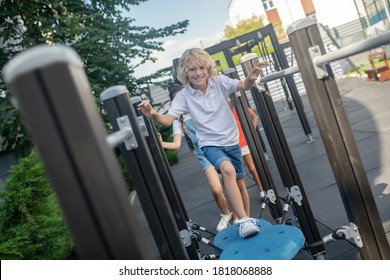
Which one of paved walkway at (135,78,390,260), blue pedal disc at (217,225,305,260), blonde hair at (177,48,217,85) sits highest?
blonde hair at (177,48,217,85)

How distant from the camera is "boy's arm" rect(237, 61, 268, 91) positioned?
229 centimetres

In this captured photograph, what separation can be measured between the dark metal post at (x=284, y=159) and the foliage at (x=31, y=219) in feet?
6.60

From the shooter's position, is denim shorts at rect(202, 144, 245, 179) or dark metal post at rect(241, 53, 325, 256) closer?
dark metal post at rect(241, 53, 325, 256)

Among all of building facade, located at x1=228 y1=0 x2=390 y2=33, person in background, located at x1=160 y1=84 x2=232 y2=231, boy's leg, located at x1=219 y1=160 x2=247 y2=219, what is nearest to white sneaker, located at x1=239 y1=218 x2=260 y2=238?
boy's leg, located at x1=219 y1=160 x2=247 y2=219

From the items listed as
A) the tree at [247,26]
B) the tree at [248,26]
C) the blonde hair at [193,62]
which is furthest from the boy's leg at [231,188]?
the tree at [247,26]

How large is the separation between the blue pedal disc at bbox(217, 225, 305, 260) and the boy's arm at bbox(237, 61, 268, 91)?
95cm

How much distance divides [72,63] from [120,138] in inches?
18.8

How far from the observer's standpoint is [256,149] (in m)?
3.30

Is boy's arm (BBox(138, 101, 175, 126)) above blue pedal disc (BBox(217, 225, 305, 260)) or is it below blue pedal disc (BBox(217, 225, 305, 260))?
above

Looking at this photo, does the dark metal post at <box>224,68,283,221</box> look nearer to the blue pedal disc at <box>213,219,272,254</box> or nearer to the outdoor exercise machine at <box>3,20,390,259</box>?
the blue pedal disc at <box>213,219,272,254</box>

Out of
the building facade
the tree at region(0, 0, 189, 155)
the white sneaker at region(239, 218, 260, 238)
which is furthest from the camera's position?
the building facade

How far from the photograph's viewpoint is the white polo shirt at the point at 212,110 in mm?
2926

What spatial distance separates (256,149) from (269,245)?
4.12 feet
